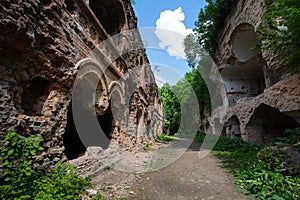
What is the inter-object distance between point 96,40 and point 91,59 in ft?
3.67

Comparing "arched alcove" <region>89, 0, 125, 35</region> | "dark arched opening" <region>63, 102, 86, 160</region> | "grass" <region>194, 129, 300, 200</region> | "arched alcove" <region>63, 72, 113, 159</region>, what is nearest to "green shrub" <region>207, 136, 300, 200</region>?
"grass" <region>194, 129, 300, 200</region>

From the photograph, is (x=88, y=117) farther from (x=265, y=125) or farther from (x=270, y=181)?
(x=265, y=125)

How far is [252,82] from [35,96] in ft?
51.2

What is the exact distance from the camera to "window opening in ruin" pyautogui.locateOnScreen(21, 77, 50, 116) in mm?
3231

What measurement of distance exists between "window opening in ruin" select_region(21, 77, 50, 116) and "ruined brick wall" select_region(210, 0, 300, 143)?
786 centimetres

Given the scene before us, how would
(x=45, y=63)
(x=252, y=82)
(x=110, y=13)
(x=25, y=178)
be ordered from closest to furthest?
(x=25, y=178) < (x=45, y=63) < (x=110, y=13) < (x=252, y=82)

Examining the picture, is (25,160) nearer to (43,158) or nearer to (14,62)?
(43,158)

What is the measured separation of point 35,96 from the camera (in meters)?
3.37

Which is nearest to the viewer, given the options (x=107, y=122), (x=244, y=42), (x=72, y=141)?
(x=72, y=141)

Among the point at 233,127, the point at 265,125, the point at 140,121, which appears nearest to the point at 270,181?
the point at 140,121

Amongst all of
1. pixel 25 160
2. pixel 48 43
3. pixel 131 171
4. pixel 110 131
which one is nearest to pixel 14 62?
pixel 48 43

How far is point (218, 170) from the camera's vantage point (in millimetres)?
4984

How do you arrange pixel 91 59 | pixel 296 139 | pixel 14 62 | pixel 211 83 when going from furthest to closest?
pixel 211 83 < pixel 296 139 < pixel 91 59 < pixel 14 62

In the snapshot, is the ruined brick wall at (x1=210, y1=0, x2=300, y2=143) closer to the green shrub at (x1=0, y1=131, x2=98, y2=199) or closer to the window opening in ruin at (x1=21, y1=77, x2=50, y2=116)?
the window opening in ruin at (x1=21, y1=77, x2=50, y2=116)
